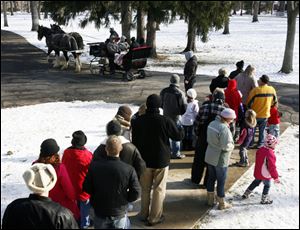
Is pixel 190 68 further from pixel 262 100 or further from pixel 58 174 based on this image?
pixel 58 174

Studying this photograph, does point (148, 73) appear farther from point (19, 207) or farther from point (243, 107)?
point (19, 207)

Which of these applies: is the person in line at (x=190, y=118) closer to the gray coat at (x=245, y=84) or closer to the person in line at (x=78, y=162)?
the gray coat at (x=245, y=84)

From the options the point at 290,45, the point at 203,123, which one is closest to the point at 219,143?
the point at 203,123

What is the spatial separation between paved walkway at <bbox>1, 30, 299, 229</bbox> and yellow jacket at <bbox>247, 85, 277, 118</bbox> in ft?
2.83

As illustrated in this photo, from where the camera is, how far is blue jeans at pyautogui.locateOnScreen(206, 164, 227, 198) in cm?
606

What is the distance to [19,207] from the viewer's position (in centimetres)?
343

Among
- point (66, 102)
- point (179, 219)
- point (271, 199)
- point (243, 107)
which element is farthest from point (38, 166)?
point (66, 102)

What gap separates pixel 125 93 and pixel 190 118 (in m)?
5.69

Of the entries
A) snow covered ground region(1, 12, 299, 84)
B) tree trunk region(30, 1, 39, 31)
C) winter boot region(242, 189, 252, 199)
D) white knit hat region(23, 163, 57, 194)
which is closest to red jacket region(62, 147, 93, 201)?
white knit hat region(23, 163, 57, 194)

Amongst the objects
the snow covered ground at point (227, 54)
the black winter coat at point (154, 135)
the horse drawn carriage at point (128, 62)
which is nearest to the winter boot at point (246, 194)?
the black winter coat at point (154, 135)

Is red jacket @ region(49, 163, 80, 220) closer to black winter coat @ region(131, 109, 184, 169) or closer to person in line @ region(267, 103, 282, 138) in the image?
black winter coat @ region(131, 109, 184, 169)

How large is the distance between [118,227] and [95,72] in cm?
1292

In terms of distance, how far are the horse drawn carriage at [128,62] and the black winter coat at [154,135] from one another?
362 inches

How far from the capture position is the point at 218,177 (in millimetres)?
6094
